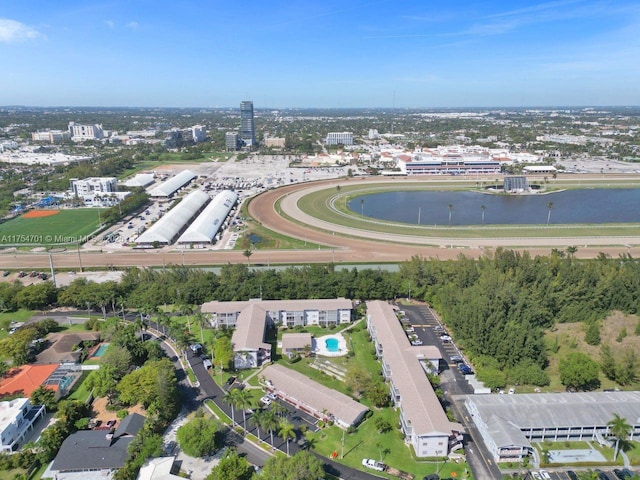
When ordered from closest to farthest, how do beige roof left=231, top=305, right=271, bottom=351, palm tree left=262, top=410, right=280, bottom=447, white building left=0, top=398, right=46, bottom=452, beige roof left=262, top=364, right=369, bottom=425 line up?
palm tree left=262, top=410, right=280, bottom=447 < white building left=0, top=398, right=46, bottom=452 < beige roof left=262, top=364, right=369, bottom=425 < beige roof left=231, top=305, right=271, bottom=351

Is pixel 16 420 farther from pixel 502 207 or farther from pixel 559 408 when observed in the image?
pixel 502 207

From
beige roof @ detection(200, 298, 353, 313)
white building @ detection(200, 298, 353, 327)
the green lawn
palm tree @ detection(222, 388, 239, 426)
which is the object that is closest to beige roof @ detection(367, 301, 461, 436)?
white building @ detection(200, 298, 353, 327)

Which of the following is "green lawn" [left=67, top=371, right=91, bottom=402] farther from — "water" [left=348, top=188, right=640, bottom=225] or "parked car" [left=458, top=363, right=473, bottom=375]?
"water" [left=348, top=188, right=640, bottom=225]

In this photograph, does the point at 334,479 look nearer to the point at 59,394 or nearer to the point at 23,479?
the point at 23,479

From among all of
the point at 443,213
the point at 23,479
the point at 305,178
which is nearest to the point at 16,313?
the point at 23,479

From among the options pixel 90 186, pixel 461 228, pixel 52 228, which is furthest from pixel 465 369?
pixel 90 186

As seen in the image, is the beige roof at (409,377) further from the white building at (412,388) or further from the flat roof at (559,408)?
the flat roof at (559,408)

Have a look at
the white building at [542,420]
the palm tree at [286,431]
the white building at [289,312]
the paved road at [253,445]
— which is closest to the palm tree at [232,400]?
the paved road at [253,445]
